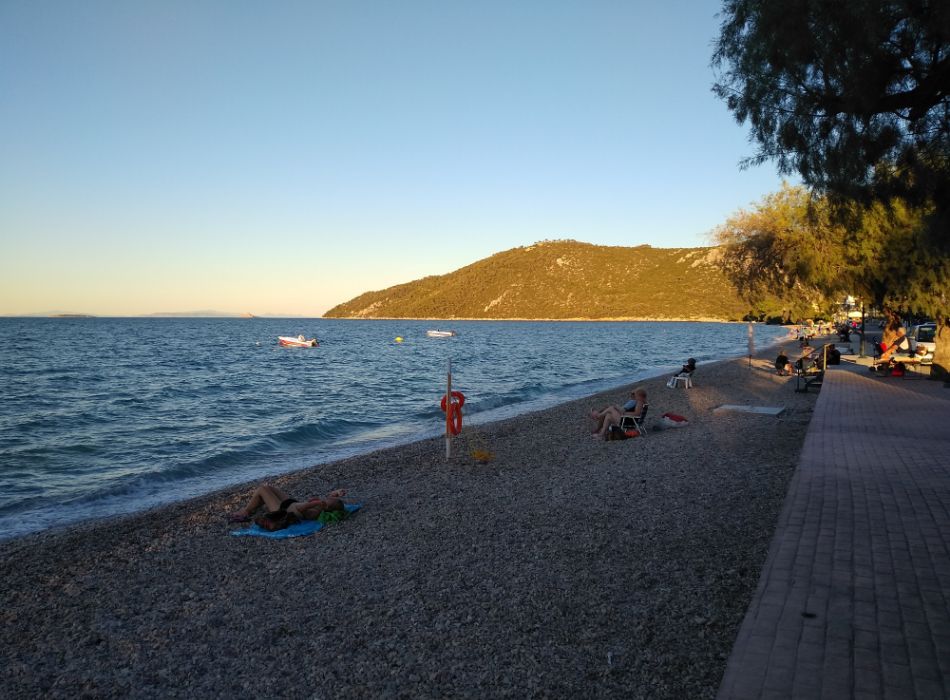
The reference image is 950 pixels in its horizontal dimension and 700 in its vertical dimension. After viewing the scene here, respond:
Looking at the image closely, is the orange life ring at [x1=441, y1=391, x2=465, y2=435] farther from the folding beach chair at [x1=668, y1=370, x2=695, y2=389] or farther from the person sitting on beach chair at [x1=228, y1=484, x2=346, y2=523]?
the folding beach chair at [x1=668, y1=370, x2=695, y2=389]

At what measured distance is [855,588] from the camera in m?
4.21

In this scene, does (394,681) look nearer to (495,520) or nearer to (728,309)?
(495,520)

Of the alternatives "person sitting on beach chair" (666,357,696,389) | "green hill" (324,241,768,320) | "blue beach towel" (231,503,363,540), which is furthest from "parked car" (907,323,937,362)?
"green hill" (324,241,768,320)

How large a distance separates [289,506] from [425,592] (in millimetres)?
3096

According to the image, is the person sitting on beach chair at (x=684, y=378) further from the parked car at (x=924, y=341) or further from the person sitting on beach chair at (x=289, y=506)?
the person sitting on beach chair at (x=289, y=506)

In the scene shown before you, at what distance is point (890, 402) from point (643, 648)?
Answer: 1274cm

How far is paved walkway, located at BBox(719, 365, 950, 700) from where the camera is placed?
314 centimetres

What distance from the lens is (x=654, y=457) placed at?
33.7 ft

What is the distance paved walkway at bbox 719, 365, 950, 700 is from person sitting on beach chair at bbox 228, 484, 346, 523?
494 centimetres

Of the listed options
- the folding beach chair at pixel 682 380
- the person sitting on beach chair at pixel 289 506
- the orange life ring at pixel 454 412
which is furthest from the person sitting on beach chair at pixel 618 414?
the folding beach chair at pixel 682 380

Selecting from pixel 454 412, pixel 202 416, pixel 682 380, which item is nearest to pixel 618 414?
pixel 454 412

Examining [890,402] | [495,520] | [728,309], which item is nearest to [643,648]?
[495,520]

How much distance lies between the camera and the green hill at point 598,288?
154625mm

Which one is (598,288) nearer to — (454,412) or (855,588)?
(454,412)
